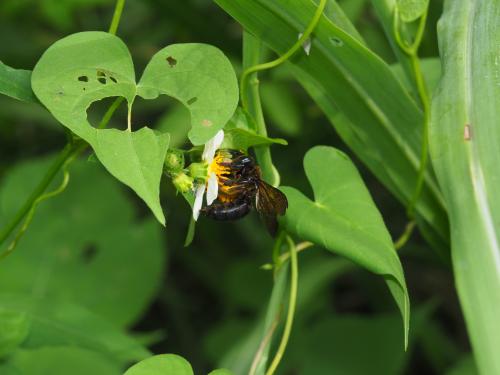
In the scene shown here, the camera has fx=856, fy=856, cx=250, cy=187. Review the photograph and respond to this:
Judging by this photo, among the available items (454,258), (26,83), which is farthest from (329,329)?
(26,83)

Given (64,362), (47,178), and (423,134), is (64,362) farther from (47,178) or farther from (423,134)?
(423,134)

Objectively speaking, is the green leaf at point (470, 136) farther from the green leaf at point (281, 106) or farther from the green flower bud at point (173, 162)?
the green leaf at point (281, 106)

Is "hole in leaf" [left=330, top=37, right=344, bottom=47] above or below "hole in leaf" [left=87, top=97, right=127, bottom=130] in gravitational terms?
above

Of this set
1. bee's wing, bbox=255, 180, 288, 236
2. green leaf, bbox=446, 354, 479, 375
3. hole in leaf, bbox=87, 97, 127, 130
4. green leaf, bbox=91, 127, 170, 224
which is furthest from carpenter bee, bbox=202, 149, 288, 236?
hole in leaf, bbox=87, 97, 127, 130

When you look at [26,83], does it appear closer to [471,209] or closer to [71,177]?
[471,209]

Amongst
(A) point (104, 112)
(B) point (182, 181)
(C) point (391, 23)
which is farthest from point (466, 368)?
(A) point (104, 112)

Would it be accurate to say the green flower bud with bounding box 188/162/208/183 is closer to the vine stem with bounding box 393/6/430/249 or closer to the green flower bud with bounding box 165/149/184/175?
the green flower bud with bounding box 165/149/184/175

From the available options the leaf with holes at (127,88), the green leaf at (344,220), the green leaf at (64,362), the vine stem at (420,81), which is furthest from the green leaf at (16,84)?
the green leaf at (64,362)
